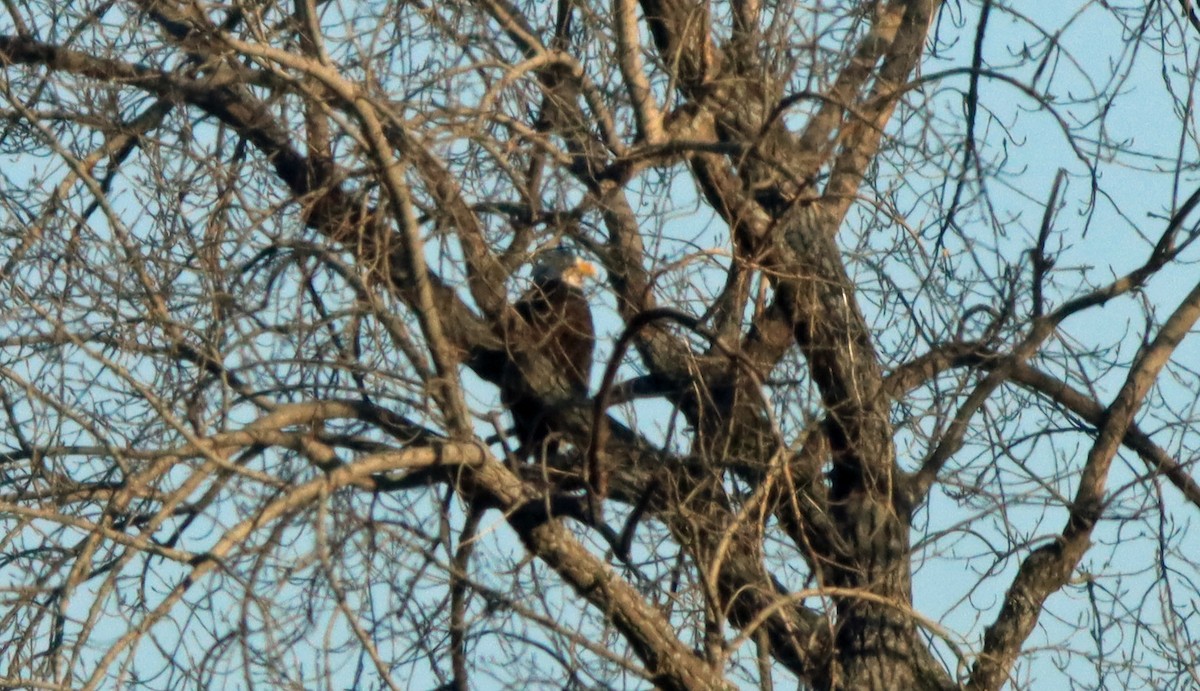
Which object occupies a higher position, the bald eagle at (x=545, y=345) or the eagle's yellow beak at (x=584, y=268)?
the eagle's yellow beak at (x=584, y=268)

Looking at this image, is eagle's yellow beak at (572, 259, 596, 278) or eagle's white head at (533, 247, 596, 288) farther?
eagle's yellow beak at (572, 259, 596, 278)

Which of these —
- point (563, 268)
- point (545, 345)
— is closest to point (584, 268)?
point (563, 268)

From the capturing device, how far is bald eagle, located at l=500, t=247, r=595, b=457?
18.5 ft

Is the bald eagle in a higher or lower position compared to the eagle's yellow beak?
lower

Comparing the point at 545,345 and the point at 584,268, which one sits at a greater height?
the point at 584,268

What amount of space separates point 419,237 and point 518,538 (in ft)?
3.36

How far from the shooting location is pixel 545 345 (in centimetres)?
589

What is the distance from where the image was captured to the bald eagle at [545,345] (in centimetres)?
563

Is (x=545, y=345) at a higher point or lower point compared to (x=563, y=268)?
lower

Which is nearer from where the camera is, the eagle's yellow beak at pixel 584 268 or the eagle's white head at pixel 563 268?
the eagle's white head at pixel 563 268

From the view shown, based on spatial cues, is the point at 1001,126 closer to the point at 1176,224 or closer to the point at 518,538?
the point at 1176,224

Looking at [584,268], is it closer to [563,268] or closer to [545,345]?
[563,268]

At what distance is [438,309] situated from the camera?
17.6 feet

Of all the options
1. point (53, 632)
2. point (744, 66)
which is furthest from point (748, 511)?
point (53, 632)
